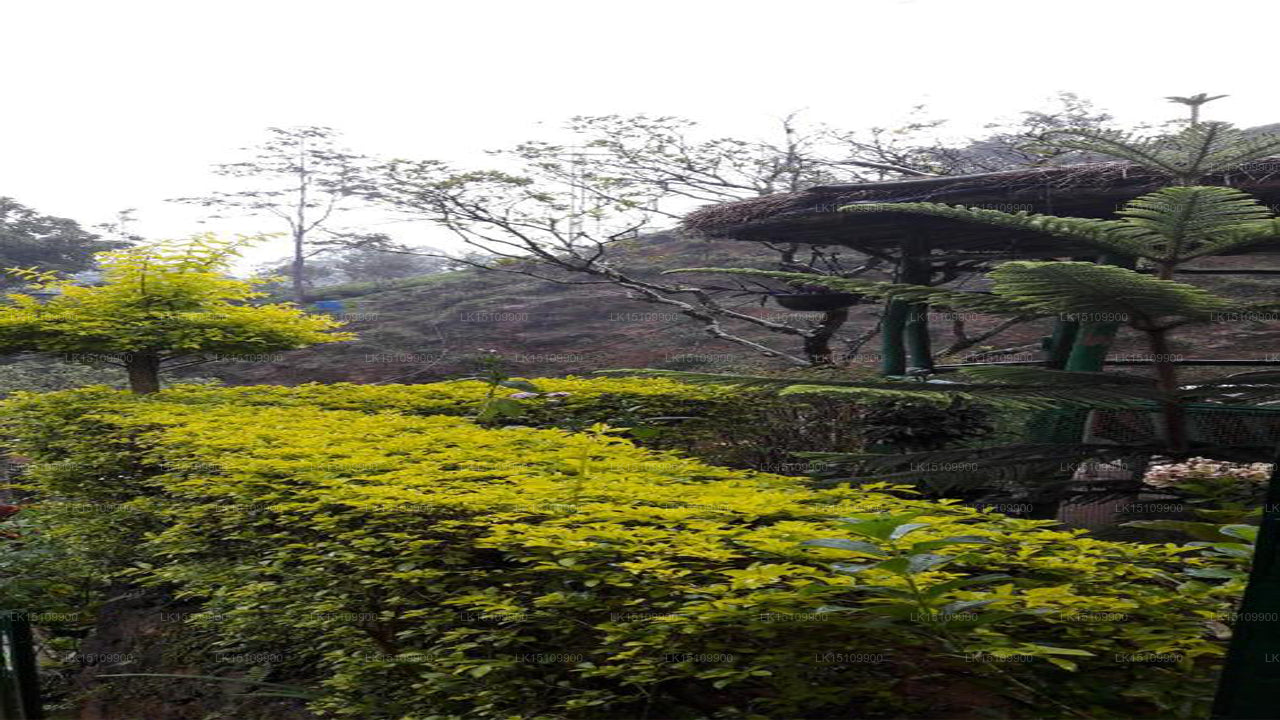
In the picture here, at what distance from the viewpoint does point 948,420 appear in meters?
6.10

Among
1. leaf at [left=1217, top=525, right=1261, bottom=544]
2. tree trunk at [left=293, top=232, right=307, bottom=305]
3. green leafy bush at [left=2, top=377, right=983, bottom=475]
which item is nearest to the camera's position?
leaf at [left=1217, top=525, right=1261, bottom=544]

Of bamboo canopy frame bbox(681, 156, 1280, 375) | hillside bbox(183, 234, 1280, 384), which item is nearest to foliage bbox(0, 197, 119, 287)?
hillside bbox(183, 234, 1280, 384)

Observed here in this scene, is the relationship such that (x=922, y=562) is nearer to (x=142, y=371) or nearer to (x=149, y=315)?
(x=149, y=315)

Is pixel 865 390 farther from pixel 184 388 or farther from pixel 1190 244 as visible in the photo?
pixel 184 388

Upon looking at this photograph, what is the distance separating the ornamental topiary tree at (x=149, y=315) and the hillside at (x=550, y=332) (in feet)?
31.1

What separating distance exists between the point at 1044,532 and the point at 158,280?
8.39 metres

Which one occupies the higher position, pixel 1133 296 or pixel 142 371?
pixel 1133 296

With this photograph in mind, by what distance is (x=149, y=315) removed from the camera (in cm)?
858

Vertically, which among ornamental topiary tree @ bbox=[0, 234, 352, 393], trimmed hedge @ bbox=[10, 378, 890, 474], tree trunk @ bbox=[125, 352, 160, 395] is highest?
ornamental topiary tree @ bbox=[0, 234, 352, 393]

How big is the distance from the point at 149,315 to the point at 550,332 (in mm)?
14585

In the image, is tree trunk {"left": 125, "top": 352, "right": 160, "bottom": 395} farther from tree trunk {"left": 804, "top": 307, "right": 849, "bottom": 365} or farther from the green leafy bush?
tree trunk {"left": 804, "top": 307, "right": 849, "bottom": 365}

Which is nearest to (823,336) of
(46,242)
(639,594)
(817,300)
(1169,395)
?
(817,300)

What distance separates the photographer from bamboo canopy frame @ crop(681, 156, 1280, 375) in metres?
5.65

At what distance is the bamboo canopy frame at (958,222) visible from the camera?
565cm
